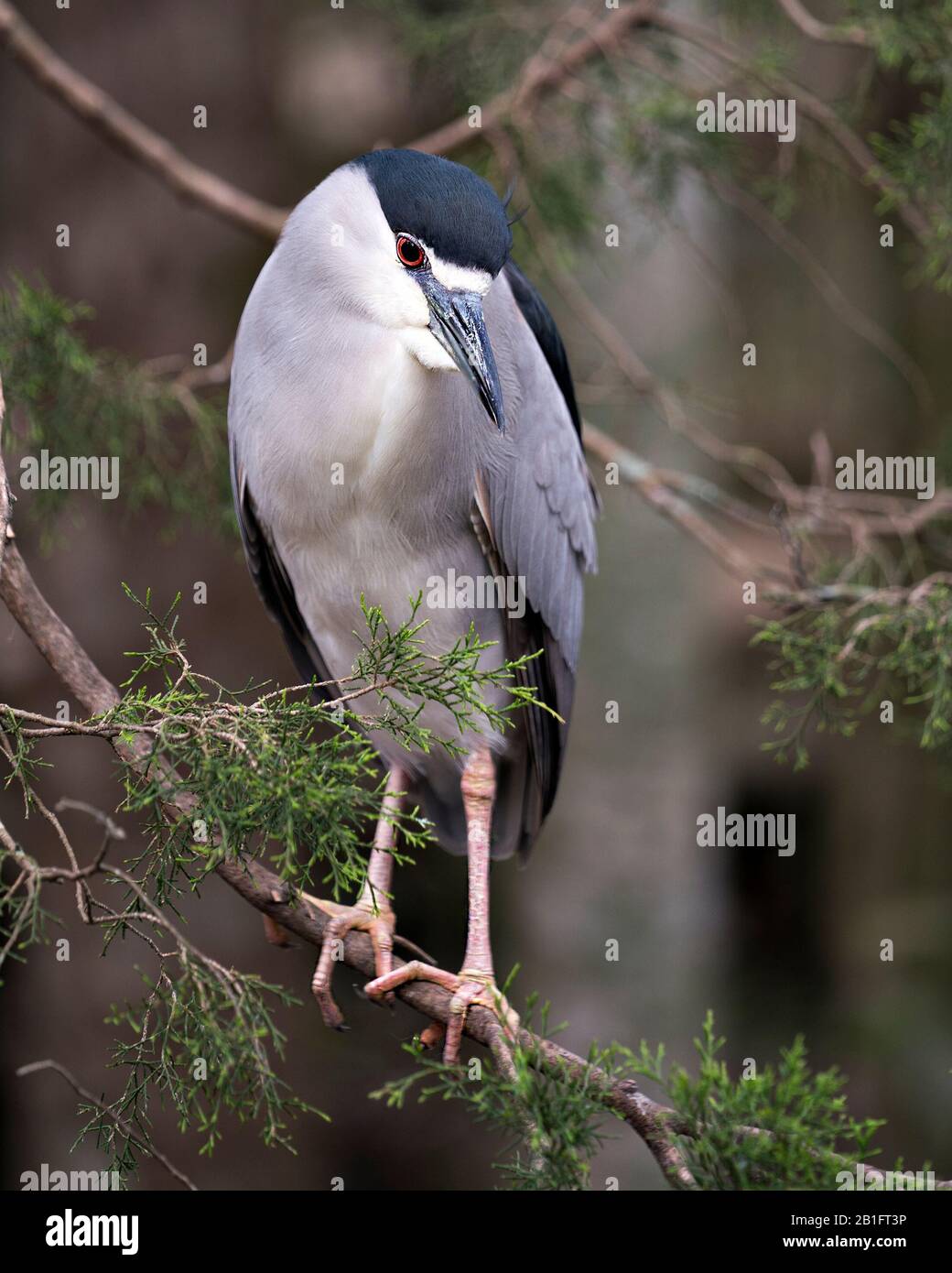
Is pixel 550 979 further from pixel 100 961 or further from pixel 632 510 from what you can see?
pixel 632 510

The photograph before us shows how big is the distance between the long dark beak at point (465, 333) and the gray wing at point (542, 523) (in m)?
0.44

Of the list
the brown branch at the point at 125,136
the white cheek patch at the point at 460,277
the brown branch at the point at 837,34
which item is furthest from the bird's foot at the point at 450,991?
the brown branch at the point at 837,34

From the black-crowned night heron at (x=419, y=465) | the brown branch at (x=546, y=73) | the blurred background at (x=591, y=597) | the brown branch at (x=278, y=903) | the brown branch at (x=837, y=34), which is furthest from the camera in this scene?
the blurred background at (x=591, y=597)

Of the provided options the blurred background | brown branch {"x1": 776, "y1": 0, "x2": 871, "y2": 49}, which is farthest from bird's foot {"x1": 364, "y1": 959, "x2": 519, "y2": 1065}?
brown branch {"x1": 776, "y1": 0, "x2": 871, "y2": 49}

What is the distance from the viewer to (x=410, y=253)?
2059 millimetres

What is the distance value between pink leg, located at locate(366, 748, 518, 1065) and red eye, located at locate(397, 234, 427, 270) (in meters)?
1.00

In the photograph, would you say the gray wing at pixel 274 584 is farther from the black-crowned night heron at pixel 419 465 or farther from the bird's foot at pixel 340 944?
the bird's foot at pixel 340 944

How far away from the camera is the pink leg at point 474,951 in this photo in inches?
85.0

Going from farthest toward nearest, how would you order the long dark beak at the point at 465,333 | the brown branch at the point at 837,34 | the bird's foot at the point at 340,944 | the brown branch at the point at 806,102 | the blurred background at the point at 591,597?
the blurred background at the point at 591,597
the brown branch at the point at 806,102
the brown branch at the point at 837,34
the bird's foot at the point at 340,944
the long dark beak at the point at 465,333

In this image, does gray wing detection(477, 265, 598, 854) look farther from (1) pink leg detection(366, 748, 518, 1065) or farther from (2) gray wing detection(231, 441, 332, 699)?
(2) gray wing detection(231, 441, 332, 699)

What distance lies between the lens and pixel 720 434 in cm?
553

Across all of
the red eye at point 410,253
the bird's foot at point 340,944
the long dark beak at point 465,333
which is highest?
the red eye at point 410,253

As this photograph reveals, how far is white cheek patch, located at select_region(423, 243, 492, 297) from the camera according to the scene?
200cm

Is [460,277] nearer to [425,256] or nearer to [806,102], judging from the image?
[425,256]
